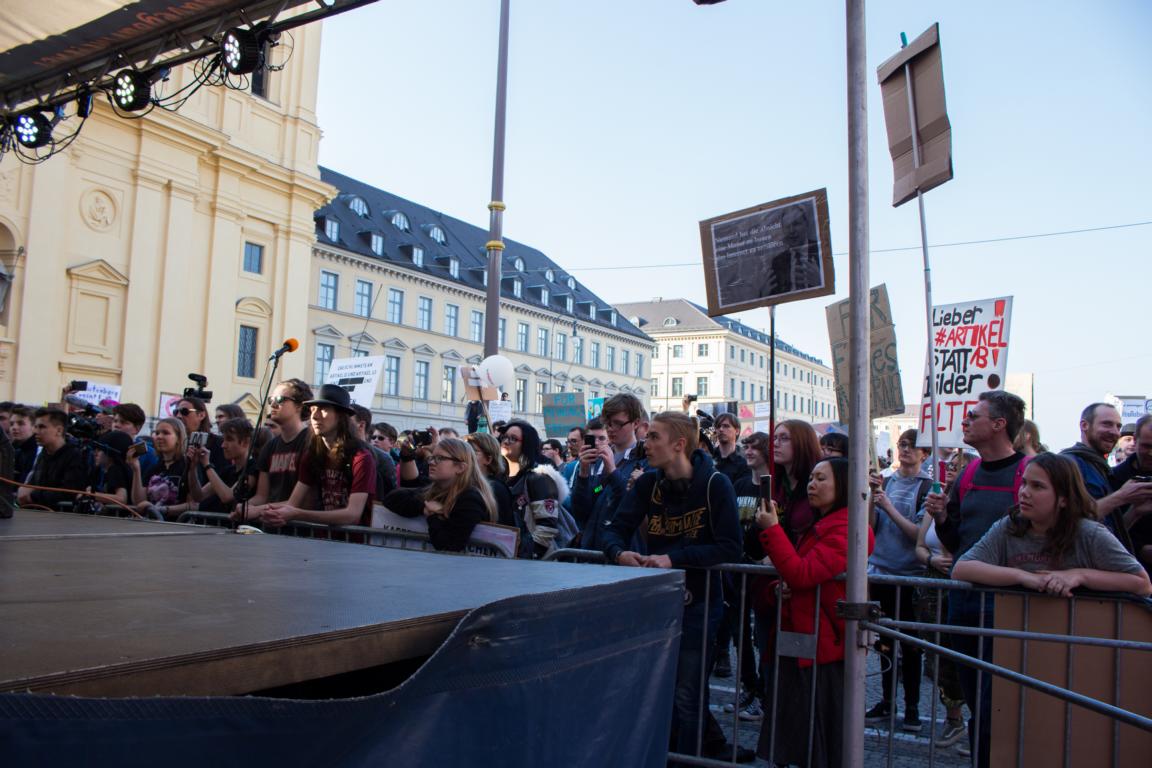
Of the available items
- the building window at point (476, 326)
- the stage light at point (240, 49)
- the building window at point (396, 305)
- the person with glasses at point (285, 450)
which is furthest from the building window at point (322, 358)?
the person with glasses at point (285, 450)

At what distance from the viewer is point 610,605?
6.63 feet

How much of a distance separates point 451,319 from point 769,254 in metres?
49.4

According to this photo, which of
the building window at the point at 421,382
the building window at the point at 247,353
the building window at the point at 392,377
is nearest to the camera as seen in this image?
the building window at the point at 247,353

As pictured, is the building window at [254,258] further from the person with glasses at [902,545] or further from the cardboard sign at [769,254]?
the cardboard sign at [769,254]

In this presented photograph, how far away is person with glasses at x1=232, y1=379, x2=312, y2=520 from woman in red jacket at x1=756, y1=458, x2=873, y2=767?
11.3 ft

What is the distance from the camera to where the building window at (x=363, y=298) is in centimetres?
4597

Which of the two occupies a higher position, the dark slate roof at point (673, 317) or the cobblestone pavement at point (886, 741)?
the dark slate roof at point (673, 317)

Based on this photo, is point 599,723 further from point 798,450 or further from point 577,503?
point 577,503

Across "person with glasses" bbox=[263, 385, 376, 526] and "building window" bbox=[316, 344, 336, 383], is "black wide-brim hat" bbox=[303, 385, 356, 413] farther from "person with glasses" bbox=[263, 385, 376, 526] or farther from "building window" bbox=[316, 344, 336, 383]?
"building window" bbox=[316, 344, 336, 383]

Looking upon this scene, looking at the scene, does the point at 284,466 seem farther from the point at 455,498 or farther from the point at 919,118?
the point at 919,118

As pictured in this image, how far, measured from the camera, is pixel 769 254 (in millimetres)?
3539

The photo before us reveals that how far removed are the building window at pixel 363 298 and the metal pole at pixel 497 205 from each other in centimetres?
3512

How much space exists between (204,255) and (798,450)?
31.9 meters

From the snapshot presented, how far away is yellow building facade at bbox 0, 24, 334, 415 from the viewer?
2703 cm
